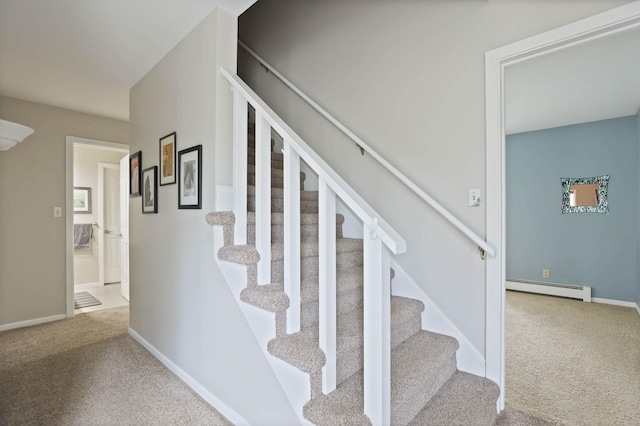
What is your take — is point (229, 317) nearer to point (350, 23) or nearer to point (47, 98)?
point (350, 23)

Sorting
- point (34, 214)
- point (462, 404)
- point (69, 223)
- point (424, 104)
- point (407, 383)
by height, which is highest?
point (424, 104)

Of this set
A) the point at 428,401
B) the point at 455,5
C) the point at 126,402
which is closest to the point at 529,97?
the point at 455,5

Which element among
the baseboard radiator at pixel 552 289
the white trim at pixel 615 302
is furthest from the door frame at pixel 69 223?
the white trim at pixel 615 302

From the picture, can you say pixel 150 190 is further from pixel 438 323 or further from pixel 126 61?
pixel 438 323

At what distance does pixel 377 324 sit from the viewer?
104 centimetres

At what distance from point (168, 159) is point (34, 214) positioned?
221cm

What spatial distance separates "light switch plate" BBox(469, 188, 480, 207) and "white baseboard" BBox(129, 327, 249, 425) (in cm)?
172

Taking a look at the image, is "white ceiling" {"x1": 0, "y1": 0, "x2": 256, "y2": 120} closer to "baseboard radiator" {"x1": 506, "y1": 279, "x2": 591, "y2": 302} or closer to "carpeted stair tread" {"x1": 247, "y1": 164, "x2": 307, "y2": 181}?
"carpeted stair tread" {"x1": 247, "y1": 164, "x2": 307, "y2": 181}

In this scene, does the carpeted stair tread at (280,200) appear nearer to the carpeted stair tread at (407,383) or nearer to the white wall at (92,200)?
the carpeted stair tread at (407,383)

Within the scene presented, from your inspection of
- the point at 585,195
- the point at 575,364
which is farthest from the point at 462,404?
the point at 585,195

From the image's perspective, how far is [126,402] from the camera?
1.88m

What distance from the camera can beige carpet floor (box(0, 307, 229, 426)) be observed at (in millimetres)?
1750

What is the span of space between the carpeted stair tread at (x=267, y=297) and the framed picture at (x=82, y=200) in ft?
16.1

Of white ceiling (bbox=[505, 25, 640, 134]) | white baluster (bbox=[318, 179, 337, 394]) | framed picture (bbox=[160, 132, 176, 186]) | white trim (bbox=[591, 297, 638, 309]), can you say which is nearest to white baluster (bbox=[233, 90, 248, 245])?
white baluster (bbox=[318, 179, 337, 394])
